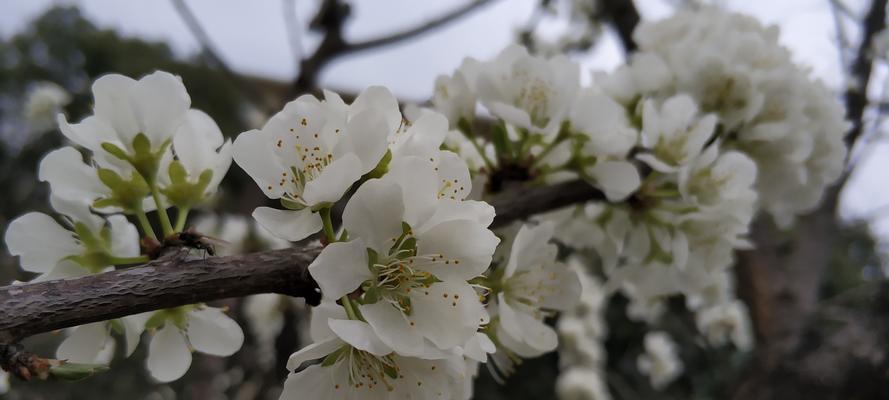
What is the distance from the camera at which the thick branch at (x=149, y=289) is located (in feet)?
1.23

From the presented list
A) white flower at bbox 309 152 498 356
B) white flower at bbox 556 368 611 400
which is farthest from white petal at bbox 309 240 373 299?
white flower at bbox 556 368 611 400

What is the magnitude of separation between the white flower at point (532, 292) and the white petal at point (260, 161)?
0.70 ft

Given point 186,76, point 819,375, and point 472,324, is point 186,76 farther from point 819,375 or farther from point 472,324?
point 472,324

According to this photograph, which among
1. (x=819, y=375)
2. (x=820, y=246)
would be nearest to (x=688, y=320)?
(x=820, y=246)

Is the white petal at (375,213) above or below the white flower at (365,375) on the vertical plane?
above

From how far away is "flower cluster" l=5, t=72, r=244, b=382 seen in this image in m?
0.53

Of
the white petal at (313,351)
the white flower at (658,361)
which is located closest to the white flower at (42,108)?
the white flower at (658,361)

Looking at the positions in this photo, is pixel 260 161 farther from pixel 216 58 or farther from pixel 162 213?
pixel 216 58

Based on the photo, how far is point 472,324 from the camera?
1.40ft

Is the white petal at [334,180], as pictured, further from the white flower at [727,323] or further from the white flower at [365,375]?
the white flower at [727,323]

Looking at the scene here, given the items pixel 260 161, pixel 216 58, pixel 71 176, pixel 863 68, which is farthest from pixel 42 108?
pixel 863 68

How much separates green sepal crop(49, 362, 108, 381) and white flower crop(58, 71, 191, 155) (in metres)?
0.22

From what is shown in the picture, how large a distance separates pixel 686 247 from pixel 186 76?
250 inches

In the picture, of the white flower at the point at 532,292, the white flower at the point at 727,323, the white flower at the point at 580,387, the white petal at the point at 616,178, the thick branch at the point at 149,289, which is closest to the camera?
the thick branch at the point at 149,289
